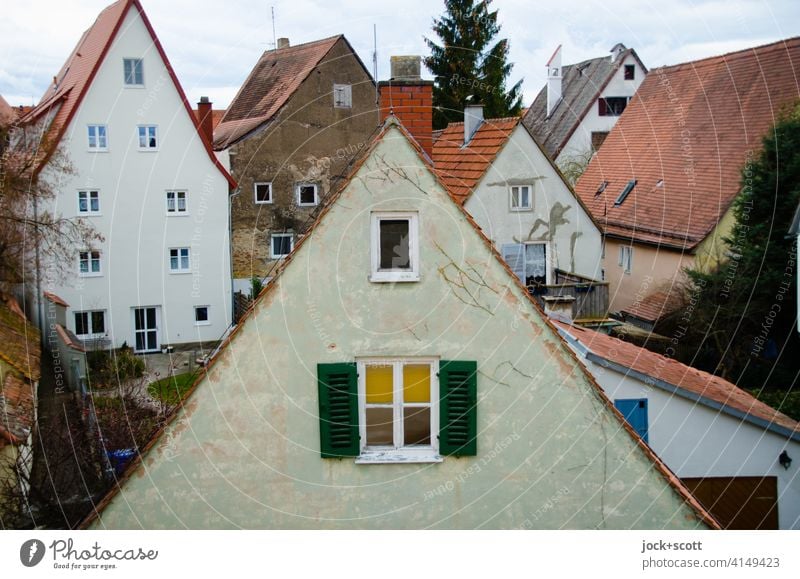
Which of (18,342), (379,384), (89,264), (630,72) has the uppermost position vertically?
(630,72)

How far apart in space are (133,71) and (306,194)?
1.38m

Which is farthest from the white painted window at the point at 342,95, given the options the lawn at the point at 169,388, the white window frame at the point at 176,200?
the lawn at the point at 169,388

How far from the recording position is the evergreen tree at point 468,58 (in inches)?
Result: 237

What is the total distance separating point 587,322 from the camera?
9.34 meters

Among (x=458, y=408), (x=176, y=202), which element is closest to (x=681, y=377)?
(x=458, y=408)

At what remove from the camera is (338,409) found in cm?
489

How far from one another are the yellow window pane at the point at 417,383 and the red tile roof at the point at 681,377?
197 cm

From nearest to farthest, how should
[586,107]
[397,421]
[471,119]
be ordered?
[397,421], [471,119], [586,107]

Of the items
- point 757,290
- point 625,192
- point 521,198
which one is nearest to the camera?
point 757,290

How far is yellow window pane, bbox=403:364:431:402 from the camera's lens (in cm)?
498

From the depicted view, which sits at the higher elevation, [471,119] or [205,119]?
[471,119]

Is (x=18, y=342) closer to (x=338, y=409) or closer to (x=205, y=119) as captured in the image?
(x=205, y=119)
